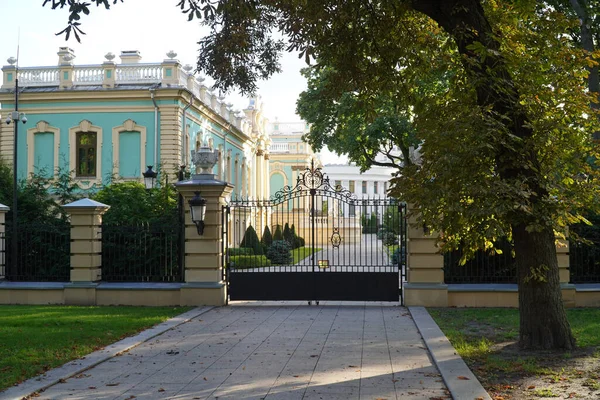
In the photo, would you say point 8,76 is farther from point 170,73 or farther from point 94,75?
point 170,73

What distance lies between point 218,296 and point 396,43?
23.6 ft

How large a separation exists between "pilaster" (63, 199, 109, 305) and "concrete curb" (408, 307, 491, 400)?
7504 millimetres

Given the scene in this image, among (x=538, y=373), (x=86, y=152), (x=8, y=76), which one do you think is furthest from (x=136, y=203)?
(x=8, y=76)

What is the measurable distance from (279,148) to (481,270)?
50.3 meters

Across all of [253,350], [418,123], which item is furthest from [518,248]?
[253,350]

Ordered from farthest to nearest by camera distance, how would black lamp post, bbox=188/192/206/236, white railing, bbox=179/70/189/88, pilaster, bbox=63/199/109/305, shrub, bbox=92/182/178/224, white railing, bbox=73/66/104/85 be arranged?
white railing, bbox=73/66/104/85 → white railing, bbox=179/70/189/88 → shrub, bbox=92/182/178/224 → pilaster, bbox=63/199/109/305 → black lamp post, bbox=188/192/206/236

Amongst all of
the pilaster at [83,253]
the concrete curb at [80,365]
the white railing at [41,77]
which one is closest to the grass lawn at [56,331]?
the concrete curb at [80,365]

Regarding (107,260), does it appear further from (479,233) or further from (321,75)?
(321,75)

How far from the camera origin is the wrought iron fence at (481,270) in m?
15.4

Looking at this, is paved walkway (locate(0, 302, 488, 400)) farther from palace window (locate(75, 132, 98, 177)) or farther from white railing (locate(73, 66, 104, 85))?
white railing (locate(73, 66, 104, 85))

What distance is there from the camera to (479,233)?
31.0ft

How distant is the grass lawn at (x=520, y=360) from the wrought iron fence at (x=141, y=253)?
20.8 ft

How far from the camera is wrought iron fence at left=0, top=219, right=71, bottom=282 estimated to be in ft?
55.0

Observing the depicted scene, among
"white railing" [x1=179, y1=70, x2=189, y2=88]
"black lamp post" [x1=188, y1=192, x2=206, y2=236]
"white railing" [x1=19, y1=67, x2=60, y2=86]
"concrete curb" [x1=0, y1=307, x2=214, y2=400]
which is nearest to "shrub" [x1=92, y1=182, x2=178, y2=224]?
"black lamp post" [x1=188, y1=192, x2=206, y2=236]
